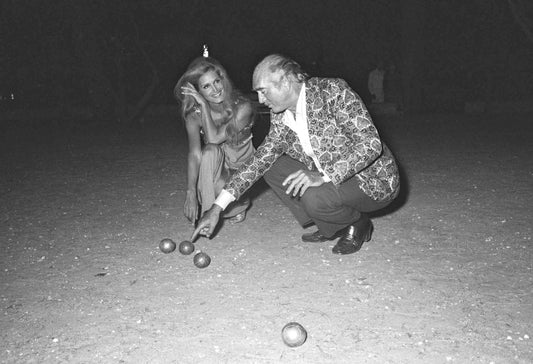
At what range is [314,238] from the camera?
5082mm

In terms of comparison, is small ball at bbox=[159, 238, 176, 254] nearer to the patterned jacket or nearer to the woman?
the woman

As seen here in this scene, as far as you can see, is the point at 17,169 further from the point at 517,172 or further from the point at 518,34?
the point at 518,34

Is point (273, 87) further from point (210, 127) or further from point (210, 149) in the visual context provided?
point (210, 127)

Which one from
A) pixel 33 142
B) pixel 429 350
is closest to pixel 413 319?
pixel 429 350

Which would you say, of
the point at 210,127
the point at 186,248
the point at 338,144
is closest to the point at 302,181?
the point at 338,144

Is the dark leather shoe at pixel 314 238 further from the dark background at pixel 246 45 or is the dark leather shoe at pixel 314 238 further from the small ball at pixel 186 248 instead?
the dark background at pixel 246 45

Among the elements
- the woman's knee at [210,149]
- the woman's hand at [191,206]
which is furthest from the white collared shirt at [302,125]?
the woman's hand at [191,206]

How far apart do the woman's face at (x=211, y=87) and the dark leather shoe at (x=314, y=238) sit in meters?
1.56

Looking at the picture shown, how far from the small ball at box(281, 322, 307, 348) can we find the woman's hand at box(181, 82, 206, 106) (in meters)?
2.83

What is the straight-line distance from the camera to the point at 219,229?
5625 millimetres

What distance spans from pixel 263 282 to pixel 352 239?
0.95 meters

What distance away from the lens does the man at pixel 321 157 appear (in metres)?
4.17

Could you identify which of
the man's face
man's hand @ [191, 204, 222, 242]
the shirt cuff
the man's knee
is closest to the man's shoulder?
A: the man's face

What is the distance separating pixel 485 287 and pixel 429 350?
1.08m
